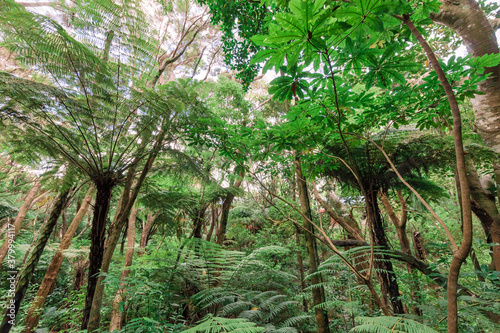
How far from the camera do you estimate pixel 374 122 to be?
175 centimetres

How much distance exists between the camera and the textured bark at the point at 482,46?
1.84 m

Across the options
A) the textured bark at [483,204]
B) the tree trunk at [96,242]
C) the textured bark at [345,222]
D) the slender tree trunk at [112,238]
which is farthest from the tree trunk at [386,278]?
the tree trunk at [96,242]

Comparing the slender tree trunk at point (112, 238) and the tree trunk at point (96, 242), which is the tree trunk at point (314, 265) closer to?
the slender tree trunk at point (112, 238)

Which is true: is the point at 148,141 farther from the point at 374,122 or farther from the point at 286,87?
the point at 374,122

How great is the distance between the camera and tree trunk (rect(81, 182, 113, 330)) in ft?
6.10

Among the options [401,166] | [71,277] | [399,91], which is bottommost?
[71,277]

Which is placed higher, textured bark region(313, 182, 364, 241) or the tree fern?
textured bark region(313, 182, 364, 241)

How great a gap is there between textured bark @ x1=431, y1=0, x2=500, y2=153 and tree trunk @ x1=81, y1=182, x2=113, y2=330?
12.7 ft

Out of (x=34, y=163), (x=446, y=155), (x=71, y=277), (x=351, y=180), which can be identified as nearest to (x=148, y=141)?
(x=34, y=163)

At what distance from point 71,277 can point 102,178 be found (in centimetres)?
948

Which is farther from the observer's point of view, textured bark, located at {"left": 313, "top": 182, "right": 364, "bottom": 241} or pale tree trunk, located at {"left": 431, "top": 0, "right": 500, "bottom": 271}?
textured bark, located at {"left": 313, "top": 182, "right": 364, "bottom": 241}

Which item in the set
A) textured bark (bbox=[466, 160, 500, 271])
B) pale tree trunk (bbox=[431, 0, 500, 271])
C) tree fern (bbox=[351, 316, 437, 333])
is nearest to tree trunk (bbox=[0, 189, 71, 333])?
tree fern (bbox=[351, 316, 437, 333])

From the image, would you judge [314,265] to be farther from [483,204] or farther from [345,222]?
[483,204]

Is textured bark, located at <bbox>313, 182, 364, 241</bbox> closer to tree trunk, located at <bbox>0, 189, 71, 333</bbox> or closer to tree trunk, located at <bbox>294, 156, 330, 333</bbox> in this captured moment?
tree trunk, located at <bbox>294, 156, 330, 333</bbox>
